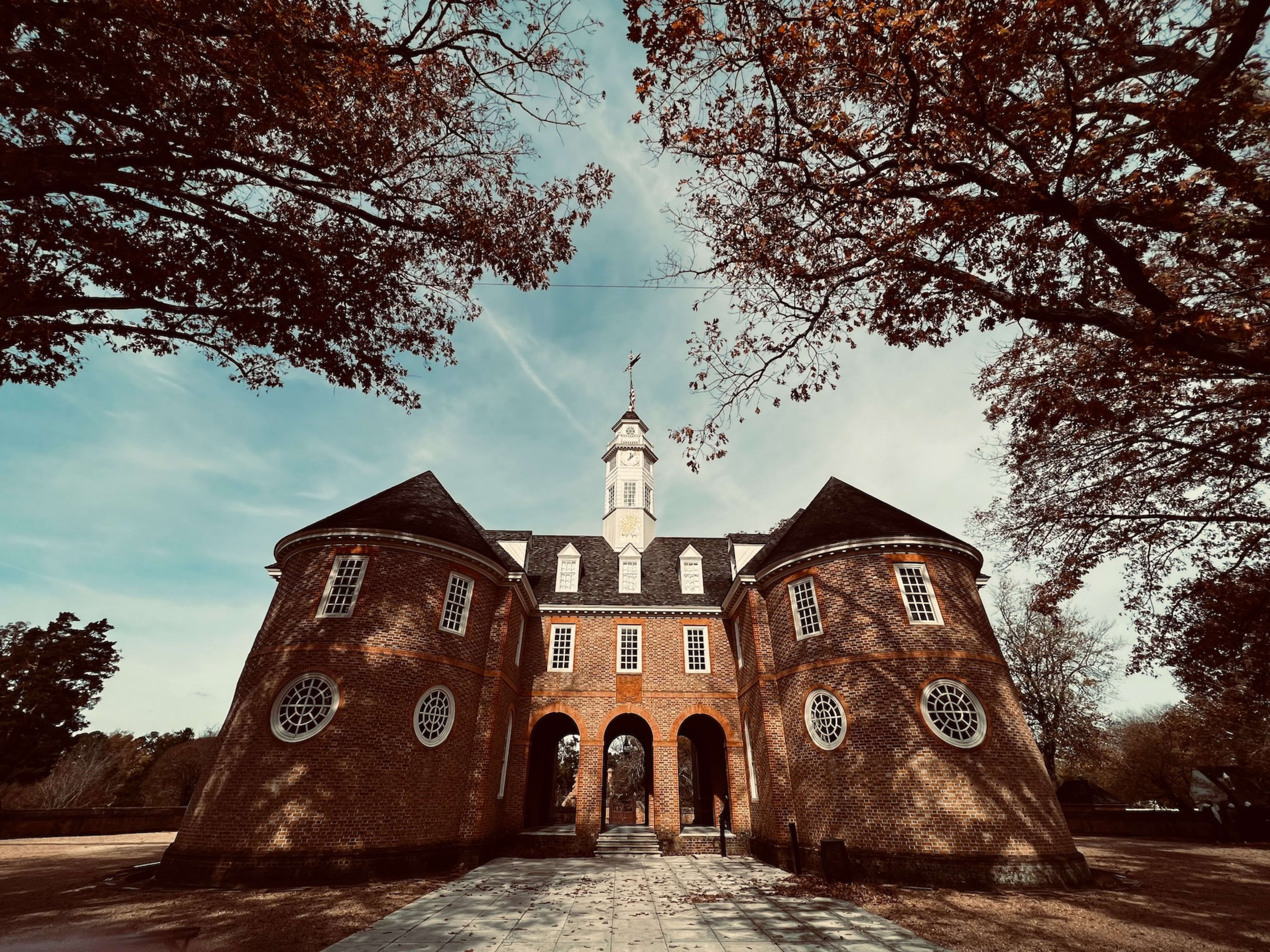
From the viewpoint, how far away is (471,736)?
55.3 ft

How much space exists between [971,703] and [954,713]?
0.59 metres

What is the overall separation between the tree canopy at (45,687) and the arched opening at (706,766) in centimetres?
3656

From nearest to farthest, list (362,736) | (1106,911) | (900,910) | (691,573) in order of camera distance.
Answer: (1106,911) < (900,910) < (362,736) < (691,573)

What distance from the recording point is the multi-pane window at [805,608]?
16.5 meters

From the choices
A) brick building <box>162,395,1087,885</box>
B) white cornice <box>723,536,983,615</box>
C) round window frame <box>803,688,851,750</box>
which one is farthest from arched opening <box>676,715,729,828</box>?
white cornice <box>723,536,983,615</box>

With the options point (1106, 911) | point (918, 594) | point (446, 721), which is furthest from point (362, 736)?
point (1106, 911)

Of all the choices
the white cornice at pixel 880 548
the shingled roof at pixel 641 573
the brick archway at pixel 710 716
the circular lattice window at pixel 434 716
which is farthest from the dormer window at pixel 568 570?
the white cornice at pixel 880 548

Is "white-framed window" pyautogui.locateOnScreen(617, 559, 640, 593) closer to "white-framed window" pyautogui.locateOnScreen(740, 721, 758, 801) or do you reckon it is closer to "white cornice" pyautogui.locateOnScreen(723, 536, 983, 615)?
"white-framed window" pyautogui.locateOnScreen(740, 721, 758, 801)

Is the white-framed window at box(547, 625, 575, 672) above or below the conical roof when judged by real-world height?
below

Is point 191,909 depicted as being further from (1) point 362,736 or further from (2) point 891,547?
(2) point 891,547

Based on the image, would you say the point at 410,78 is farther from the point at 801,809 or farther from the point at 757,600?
the point at 801,809

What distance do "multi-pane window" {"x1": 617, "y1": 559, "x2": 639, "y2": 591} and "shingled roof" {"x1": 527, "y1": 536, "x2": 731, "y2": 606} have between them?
0.74 feet

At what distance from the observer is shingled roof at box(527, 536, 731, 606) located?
75.4 feet

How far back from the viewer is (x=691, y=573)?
24.3 m
